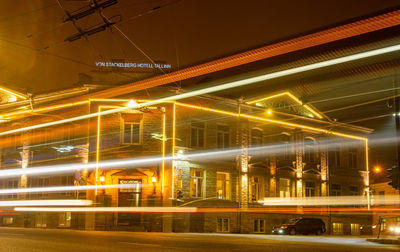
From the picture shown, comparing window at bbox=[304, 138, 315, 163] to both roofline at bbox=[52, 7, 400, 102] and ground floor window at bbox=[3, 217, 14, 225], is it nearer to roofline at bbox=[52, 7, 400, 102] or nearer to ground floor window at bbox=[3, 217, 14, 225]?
roofline at bbox=[52, 7, 400, 102]

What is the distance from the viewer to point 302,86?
3438 centimetres

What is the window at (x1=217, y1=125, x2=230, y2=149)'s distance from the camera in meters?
33.9

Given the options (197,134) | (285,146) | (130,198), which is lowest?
(130,198)

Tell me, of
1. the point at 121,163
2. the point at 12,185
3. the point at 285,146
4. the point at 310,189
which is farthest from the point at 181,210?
the point at 12,185

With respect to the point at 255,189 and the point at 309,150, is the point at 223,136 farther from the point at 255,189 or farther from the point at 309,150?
the point at 309,150

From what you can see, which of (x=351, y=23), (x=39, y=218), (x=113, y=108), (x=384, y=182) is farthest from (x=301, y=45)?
(x=384, y=182)

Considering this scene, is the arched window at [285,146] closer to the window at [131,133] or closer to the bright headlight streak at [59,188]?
the window at [131,133]

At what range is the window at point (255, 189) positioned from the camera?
3531 cm

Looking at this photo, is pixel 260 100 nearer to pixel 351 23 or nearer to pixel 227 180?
pixel 227 180

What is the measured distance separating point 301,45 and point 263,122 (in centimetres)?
1830

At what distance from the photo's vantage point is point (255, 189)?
117ft

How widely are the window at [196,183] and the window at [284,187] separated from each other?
8347 mm

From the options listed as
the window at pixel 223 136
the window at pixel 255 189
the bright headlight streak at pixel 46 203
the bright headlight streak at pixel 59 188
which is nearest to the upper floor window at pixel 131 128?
the bright headlight streak at pixel 59 188

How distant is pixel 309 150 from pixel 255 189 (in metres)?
7.14
